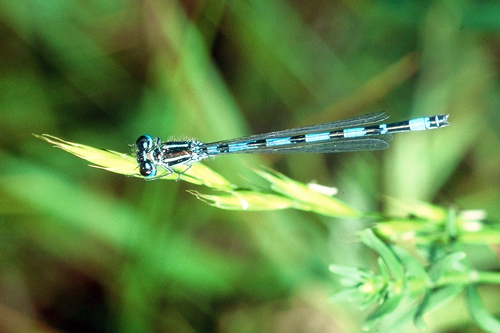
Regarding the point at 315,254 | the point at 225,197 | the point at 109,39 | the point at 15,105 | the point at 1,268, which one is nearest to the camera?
the point at 225,197

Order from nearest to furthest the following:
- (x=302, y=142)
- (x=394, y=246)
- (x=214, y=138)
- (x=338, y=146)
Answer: (x=394, y=246), (x=338, y=146), (x=302, y=142), (x=214, y=138)

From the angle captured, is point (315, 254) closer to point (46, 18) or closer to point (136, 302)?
point (136, 302)

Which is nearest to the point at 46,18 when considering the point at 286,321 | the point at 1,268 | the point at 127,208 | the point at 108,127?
the point at 108,127

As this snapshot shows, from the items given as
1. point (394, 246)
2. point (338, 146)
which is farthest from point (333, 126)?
point (394, 246)

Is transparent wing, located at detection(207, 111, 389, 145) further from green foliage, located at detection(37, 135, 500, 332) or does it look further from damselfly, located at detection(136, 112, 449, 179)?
green foliage, located at detection(37, 135, 500, 332)

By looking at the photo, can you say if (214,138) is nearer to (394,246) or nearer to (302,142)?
(302,142)

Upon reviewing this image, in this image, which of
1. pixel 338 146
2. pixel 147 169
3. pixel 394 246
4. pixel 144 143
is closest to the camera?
pixel 394 246

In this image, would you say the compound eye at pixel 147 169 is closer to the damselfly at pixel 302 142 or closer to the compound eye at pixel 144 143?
the damselfly at pixel 302 142
